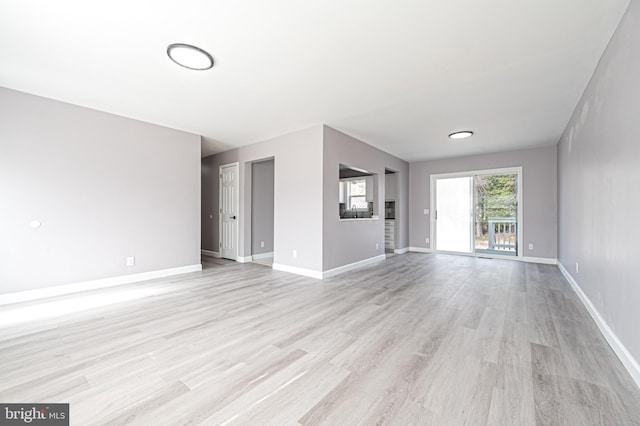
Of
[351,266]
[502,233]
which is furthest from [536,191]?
[351,266]

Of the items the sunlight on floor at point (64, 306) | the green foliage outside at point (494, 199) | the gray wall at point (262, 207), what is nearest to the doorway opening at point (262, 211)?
the gray wall at point (262, 207)

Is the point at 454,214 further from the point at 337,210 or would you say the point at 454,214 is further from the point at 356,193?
the point at 337,210

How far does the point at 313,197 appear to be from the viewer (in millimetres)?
4273

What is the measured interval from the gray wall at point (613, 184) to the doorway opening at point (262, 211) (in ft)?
16.4

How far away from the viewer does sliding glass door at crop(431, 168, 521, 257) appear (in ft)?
20.8

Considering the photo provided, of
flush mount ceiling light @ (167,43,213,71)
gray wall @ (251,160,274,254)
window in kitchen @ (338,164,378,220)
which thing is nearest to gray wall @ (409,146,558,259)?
window in kitchen @ (338,164,378,220)

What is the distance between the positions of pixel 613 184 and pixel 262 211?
541cm

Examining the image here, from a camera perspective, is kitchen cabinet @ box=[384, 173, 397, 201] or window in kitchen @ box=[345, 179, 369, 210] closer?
kitchen cabinet @ box=[384, 173, 397, 201]

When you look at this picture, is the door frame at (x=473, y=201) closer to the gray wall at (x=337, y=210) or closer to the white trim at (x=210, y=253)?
the gray wall at (x=337, y=210)

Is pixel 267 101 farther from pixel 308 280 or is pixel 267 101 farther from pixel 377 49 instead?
pixel 308 280

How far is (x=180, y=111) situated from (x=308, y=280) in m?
3.13

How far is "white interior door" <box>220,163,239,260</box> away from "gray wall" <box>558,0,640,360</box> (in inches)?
215

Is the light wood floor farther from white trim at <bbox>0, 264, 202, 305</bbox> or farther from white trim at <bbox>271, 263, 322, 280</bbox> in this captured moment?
white trim at <bbox>271, 263, 322, 280</bbox>

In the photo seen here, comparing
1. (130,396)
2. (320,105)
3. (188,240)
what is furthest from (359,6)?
(188,240)
